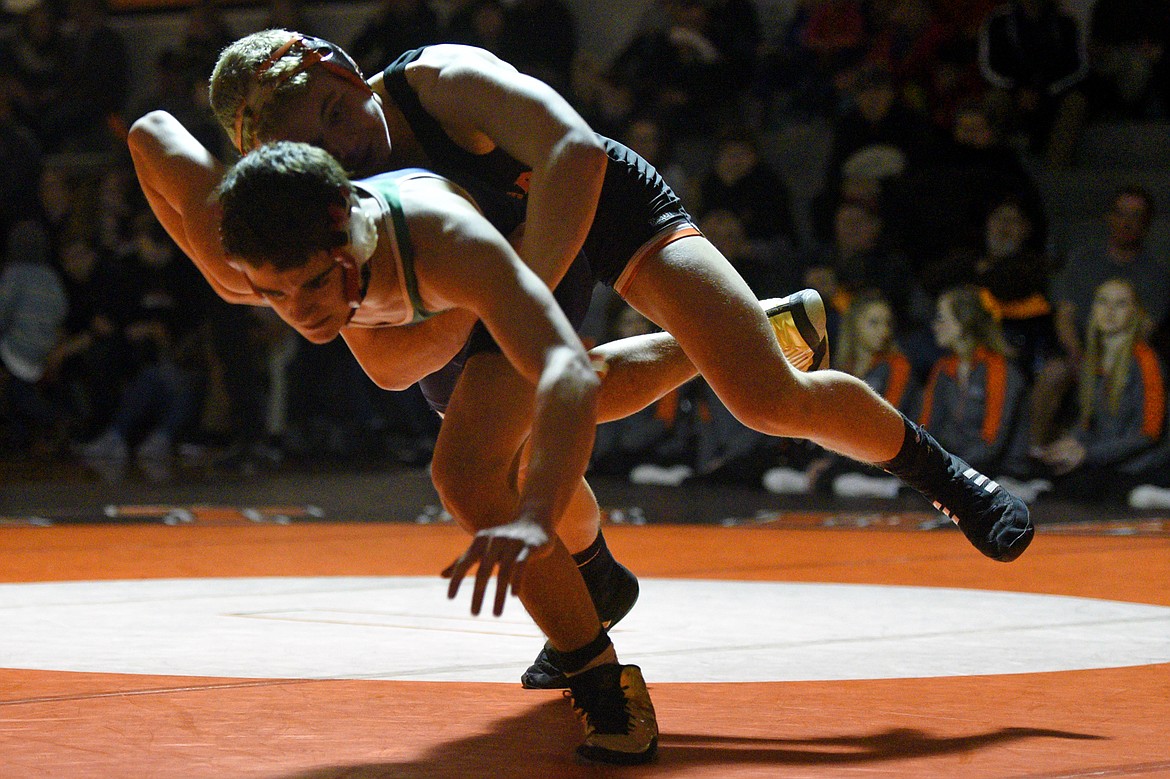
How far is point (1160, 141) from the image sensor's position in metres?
7.73

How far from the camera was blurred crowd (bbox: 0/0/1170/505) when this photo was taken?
6441 mm

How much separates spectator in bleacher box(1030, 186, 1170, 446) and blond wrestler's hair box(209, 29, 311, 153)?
4922 millimetres

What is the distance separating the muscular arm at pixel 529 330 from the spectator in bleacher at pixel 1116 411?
16.0 feet

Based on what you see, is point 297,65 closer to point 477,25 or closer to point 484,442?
point 484,442

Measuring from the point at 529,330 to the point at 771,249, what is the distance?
19.4 ft

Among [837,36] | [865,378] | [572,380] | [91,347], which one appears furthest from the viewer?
[91,347]

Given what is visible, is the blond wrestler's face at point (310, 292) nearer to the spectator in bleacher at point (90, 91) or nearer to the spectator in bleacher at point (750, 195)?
the spectator in bleacher at point (750, 195)

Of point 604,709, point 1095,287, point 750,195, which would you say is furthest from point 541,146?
point 750,195

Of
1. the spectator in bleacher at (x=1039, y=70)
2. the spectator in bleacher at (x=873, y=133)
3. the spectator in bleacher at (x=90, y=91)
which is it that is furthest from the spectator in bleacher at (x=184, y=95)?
the spectator in bleacher at (x=1039, y=70)

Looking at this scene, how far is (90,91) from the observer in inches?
428

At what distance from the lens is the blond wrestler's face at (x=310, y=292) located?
5.79 feet

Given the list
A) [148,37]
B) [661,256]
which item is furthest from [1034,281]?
[148,37]

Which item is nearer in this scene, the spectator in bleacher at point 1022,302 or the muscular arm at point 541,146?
the muscular arm at point 541,146

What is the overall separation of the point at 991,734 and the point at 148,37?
10.6m
